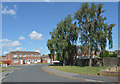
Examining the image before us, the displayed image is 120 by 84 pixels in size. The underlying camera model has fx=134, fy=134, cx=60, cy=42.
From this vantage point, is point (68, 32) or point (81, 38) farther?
point (68, 32)

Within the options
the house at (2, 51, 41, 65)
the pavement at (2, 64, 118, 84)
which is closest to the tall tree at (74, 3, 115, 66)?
the pavement at (2, 64, 118, 84)

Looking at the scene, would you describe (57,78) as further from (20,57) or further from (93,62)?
(20,57)

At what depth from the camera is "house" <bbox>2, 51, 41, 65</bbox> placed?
58037 mm

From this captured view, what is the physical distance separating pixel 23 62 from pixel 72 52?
30.8 metres

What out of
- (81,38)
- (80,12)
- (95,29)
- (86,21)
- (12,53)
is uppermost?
(80,12)

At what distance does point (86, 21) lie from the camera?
30.0 meters

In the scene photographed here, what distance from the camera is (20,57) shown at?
60.3m

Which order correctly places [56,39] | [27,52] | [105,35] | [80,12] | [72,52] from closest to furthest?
[105,35]
[80,12]
[56,39]
[72,52]
[27,52]

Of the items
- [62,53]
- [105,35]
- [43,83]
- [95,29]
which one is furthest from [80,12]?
[43,83]

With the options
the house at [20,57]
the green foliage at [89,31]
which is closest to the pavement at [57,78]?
the green foliage at [89,31]

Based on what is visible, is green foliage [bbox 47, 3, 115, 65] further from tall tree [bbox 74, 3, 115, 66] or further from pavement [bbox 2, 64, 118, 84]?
pavement [bbox 2, 64, 118, 84]

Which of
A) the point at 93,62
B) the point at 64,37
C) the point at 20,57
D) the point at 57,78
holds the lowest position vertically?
the point at 20,57

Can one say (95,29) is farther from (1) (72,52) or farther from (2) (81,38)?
(1) (72,52)

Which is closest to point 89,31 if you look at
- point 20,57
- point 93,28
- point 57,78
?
point 93,28
